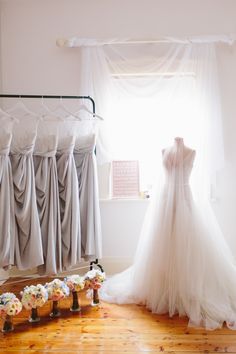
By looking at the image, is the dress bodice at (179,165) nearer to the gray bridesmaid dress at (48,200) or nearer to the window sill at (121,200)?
the window sill at (121,200)

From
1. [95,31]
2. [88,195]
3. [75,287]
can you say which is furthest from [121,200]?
[95,31]

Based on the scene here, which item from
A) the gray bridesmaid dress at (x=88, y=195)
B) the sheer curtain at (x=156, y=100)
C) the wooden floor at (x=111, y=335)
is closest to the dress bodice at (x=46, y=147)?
the gray bridesmaid dress at (x=88, y=195)

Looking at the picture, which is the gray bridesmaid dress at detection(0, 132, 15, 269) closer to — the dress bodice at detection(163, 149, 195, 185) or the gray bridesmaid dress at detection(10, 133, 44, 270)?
the gray bridesmaid dress at detection(10, 133, 44, 270)

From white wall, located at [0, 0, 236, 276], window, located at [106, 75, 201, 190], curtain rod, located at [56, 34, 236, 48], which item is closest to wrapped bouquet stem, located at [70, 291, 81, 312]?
window, located at [106, 75, 201, 190]

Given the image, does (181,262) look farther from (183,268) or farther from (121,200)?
(121,200)

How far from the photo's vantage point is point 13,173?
253 cm

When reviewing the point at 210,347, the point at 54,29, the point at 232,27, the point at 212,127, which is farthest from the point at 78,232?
the point at 232,27

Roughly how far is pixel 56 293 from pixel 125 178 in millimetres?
1412

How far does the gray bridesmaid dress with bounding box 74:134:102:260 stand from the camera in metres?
2.75

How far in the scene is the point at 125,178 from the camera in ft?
11.4

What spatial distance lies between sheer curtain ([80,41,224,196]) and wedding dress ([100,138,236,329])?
0.54 meters

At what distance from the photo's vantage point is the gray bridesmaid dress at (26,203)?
2.52 meters

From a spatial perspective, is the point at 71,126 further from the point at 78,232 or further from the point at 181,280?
the point at 181,280

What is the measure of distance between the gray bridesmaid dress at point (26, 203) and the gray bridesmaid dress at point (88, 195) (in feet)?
1.27
